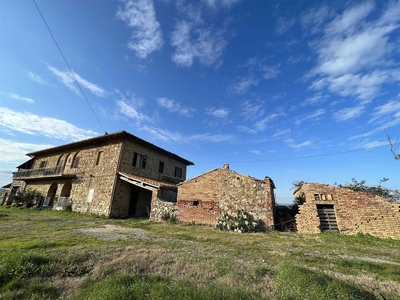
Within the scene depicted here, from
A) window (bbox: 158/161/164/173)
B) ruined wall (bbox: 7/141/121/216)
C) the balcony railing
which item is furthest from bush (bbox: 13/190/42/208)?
window (bbox: 158/161/164/173)

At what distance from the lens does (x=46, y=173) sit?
2059 cm

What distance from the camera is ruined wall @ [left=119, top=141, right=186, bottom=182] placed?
16.2m

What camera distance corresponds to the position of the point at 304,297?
2836 mm

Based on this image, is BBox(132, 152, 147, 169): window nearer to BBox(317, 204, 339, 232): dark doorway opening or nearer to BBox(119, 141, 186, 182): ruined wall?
BBox(119, 141, 186, 182): ruined wall

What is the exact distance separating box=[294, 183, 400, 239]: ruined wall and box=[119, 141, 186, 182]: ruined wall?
526 inches

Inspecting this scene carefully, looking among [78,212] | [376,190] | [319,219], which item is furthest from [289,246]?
[78,212]

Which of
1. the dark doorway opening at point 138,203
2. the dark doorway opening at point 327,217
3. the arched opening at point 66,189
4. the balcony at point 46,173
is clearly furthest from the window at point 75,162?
the dark doorway opening at point 327,217

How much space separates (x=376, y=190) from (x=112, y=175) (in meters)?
18.3

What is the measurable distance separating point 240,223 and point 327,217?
4692 mm

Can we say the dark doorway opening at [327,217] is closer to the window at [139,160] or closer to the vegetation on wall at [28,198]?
the window at [139,160]

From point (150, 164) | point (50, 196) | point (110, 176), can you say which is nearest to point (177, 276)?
point (110, 176)

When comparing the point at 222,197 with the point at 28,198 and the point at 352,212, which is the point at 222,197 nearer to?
the point at 352,212

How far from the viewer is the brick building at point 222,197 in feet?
35.8

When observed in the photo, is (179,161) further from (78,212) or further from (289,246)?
(289,246)
